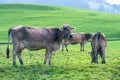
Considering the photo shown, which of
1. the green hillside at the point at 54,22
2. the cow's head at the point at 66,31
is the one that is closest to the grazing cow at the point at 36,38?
the cow's head at the point at 66,31

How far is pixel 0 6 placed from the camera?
324ft

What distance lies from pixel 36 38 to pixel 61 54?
9.15 metres

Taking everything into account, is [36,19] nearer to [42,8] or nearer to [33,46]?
[42,8]

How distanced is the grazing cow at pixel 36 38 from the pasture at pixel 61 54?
966 millimetres

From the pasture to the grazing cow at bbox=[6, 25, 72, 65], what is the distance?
38.0 inches

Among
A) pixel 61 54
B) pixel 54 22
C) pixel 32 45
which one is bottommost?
pixel 54 22

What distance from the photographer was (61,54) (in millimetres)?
27109

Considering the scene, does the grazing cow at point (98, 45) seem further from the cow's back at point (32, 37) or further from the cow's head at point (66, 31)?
the cow's back at point (32, 37)

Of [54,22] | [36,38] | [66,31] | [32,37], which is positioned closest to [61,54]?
[66,31]

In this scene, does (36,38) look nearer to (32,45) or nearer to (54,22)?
(32,45)

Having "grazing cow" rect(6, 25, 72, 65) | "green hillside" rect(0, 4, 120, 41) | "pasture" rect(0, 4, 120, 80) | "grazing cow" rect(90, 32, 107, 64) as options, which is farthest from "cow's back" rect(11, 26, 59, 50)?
"green hillside" rect(0, 4, 120, 41)

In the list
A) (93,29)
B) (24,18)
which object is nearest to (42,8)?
(24,18)

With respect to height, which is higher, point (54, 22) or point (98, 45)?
point (98, 45)

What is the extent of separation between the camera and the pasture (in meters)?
15.5
